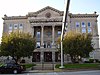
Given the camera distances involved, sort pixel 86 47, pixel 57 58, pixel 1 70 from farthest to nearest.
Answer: pixel 57 58 < pixel 86 47 < pixel 1 70

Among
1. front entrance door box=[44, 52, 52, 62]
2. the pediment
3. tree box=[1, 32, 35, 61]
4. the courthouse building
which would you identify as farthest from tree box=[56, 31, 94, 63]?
the pediment

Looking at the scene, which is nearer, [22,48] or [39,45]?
[22,48]

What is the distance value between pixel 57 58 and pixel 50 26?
10.6 meters

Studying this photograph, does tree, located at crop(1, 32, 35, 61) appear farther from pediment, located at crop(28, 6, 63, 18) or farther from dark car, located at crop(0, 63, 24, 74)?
pediment, located at crop(28, 6, 63, 18)

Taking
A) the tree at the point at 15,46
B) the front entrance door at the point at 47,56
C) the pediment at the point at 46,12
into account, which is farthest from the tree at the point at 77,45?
the pediment at the point at 46,12

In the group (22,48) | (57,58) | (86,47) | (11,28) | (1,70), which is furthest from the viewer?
(11,28)

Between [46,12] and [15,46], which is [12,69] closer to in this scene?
[15,46]

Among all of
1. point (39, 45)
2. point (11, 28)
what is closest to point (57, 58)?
point (39, 45)

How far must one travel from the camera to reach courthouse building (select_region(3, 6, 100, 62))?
64375 millimetres

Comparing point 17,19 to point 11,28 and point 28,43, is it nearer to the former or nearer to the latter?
point 11,28

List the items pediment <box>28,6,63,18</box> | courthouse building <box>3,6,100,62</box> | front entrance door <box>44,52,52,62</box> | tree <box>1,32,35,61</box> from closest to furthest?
tree <box>1,32,35,61</box> < courthouse building <box>3,6,100,62</box> < front entrance door <box>44,52,52,62</box> < pediment <box>28,6,63,18</box>

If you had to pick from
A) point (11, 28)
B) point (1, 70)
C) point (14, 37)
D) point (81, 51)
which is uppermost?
point (11, 28)

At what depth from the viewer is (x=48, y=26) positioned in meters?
66.6

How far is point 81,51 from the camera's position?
43.3 meters
